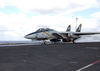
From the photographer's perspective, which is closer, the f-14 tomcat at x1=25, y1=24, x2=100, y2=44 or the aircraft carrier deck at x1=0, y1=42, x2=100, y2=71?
the aircraft carrier deck at x1=0, y1=42, x2=100, y2=71

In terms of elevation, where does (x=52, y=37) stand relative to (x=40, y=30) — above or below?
below

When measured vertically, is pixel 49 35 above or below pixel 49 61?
above

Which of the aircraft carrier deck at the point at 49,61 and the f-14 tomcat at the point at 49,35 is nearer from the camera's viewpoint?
the aircraft carrier deck at the point at 49,61

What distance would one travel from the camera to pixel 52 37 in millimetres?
31656

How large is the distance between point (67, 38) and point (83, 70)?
2999cm

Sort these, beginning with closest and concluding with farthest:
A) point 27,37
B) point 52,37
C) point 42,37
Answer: point 27,37 → point 42,37 → point 52,37

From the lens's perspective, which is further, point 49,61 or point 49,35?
point 49,35

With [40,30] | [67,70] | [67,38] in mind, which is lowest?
[67,70]

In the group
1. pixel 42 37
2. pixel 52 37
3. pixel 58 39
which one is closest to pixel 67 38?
pixel 58 39

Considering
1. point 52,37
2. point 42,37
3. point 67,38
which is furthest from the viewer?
point 67,38

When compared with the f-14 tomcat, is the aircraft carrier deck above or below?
below

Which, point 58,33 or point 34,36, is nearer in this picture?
point 34,36

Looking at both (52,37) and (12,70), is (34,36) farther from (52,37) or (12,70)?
(12,70)

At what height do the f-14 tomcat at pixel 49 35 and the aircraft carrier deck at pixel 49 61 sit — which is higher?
the f-14 tomcat at pixel 49 35
